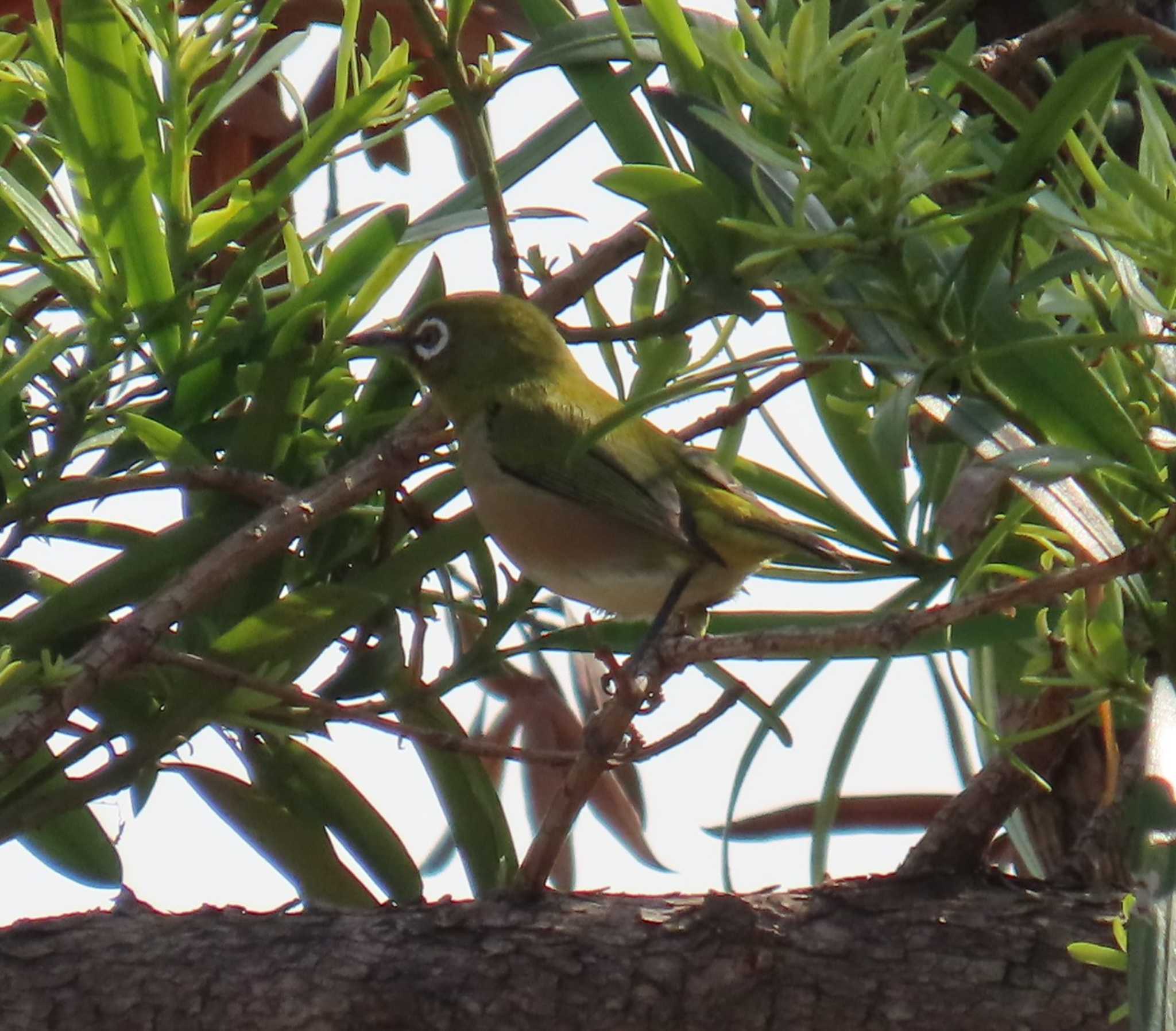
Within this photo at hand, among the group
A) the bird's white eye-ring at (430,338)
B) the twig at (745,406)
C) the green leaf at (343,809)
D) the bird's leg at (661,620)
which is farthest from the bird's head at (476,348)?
the green leaf at (343,809)

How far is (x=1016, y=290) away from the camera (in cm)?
109

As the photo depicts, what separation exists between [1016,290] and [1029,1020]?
2.08 feet

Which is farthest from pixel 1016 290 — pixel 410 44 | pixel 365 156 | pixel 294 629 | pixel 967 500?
pixel 365 156

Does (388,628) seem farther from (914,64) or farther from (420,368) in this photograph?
(914,64)

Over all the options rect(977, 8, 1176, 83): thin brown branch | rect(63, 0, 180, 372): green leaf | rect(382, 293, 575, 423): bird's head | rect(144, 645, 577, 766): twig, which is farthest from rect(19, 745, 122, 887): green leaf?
rect(977, 8, 1176, 83): thin brown branch

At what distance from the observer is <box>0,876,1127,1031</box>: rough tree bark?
1.37 metres

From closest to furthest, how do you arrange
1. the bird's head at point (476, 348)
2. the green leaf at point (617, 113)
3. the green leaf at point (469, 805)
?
the green leaf at point (617, 113), the green leaf at point (469, 805), the bird's head at point (476, 348)

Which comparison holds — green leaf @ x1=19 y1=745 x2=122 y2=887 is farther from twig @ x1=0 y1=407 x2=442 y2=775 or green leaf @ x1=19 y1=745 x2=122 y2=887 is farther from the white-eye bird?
the white-eye bird

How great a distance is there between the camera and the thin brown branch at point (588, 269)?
1773 millimetres

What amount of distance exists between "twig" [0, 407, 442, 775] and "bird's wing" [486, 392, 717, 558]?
0.43 metres

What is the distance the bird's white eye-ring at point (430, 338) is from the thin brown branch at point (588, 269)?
7.3 inches

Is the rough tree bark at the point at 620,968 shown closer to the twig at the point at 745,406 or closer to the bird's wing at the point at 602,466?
the twig at the point at 745,406

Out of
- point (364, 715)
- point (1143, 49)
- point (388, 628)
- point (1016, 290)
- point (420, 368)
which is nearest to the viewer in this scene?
point (1016, 290)

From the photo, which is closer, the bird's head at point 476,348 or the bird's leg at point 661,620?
the bird's leg at point 661,620
